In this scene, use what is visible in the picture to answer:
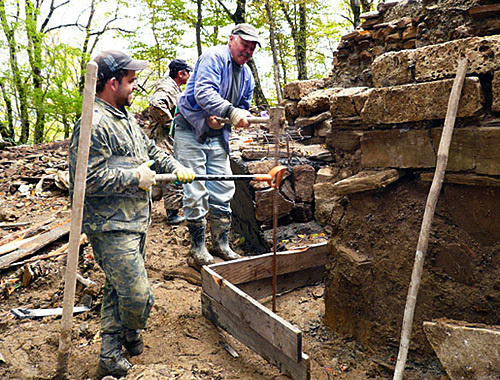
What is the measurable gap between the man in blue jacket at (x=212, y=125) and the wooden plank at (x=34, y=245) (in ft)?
6.86

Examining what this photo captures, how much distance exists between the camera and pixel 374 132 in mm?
2773

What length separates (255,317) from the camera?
2822 millimetres

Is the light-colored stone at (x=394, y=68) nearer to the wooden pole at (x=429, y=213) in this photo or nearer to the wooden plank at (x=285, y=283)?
the wooden pole at (x=429, y=213)

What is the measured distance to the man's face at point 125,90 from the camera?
2.55 metres

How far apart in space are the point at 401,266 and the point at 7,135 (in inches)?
701

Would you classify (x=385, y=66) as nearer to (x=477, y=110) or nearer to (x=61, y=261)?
(x=477, y=110)

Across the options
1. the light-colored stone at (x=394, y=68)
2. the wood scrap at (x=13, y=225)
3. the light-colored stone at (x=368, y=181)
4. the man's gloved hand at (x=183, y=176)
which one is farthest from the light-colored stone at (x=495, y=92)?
the wood scrap at (x=13, y=225)

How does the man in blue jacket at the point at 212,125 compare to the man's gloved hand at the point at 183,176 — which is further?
the man in blue jacket at the point at 212,125

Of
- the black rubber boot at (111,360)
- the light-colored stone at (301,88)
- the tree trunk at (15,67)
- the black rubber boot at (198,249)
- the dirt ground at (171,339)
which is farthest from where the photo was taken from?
the tree trunk at (15,67)

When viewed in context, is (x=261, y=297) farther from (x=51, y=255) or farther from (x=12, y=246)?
(x=12, y=246)

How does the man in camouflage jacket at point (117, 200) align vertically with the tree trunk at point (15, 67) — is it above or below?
below

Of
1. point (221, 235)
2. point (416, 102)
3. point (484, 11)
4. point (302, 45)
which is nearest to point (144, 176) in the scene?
point (416, 102)

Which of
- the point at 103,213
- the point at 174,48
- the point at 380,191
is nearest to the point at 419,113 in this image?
the point at 380,191

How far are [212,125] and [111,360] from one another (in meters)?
2.37
